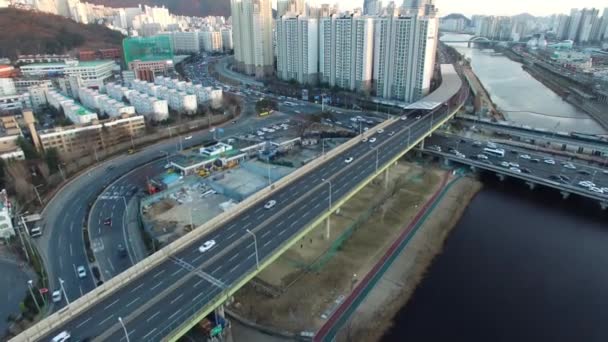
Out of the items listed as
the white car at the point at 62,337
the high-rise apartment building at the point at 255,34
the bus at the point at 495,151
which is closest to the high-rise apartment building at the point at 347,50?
the high-rise apartment building at the point at 255,34

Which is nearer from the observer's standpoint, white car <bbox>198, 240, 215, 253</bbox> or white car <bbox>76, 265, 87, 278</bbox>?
white car <bbox>198, 240, 215, 253</bbox>

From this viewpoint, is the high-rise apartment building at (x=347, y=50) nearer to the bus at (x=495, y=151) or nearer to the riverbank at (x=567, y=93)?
the bus at (x=495, y=151)

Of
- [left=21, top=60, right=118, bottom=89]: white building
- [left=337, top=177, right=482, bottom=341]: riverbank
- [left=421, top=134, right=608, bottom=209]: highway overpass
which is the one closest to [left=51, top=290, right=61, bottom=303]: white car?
[left=337, top=177, right=482, bottom=341]: riverbank

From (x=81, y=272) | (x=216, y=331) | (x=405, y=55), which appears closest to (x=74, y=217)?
(x=81, y=272)

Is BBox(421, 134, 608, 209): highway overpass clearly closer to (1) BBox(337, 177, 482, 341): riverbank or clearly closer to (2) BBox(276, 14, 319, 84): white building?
(1) BBox(337, 177, 482, 341): riverbank

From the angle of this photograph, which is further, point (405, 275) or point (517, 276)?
point (517, 276)

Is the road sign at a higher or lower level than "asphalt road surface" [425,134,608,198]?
lower

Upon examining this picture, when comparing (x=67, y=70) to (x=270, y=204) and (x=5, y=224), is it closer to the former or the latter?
(x=5, y=224)
